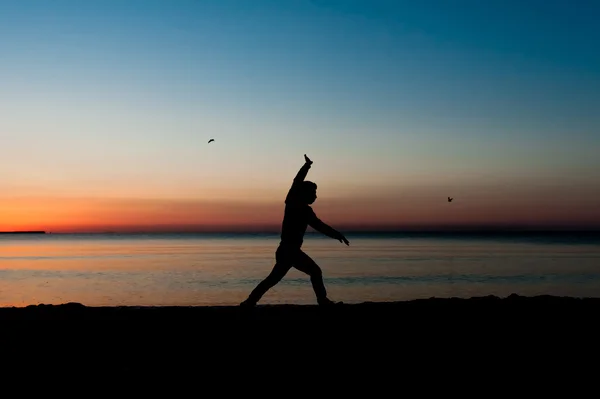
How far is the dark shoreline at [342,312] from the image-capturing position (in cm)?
980

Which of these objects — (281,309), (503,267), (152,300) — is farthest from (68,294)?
(503,267)

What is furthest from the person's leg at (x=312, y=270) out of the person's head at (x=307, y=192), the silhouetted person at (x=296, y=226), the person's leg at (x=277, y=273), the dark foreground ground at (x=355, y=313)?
the person's head at (x=307, y=192)

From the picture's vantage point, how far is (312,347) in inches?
300

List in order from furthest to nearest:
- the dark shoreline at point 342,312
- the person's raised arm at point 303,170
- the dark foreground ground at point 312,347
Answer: the dark shoreline at point 342,312 → the person's raised arm at point 303,170 → the dark foreground ground at point 312,347

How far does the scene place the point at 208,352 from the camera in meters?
7.46

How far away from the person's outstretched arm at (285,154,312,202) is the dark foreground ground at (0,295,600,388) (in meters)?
1.88

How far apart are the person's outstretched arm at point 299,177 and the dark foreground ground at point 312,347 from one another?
6.17 ft

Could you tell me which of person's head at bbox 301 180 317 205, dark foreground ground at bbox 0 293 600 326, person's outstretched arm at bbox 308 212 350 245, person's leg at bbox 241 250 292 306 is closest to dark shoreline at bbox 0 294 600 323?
dark foreground ground at bbox 0 293 600 326

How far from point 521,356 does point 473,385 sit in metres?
1.42

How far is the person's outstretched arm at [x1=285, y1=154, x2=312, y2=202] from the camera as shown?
9.38 m

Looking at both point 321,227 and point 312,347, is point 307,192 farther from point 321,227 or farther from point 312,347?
point 312,347

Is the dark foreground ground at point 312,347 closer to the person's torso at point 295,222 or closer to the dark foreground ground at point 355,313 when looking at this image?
the dark foreground ground at point 355,313

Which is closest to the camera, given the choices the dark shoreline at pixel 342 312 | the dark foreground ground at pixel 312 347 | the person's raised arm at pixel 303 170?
the dark foreground ground at pixel 312 347

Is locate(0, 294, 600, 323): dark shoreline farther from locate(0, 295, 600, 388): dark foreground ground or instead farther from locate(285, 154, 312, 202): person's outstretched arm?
locate(285, 154, 312, 202): person's outstretched arm
